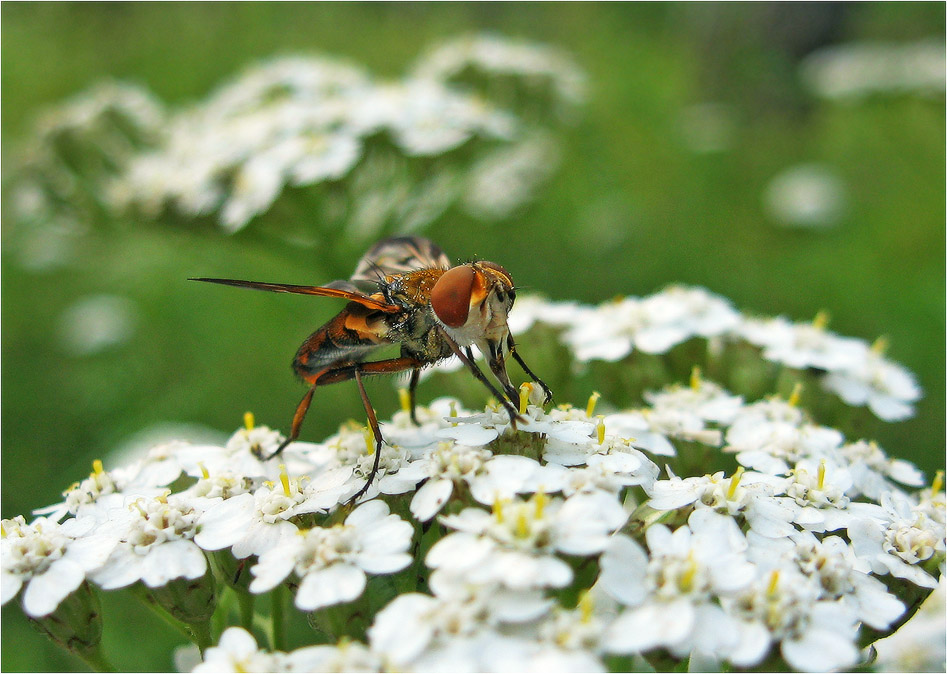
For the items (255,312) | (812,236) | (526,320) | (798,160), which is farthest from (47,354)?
(798,160)

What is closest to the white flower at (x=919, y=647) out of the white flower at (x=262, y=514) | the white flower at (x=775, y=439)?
the white flower at (x=775, y=439)

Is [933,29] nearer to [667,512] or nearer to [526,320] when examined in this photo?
[526,320]

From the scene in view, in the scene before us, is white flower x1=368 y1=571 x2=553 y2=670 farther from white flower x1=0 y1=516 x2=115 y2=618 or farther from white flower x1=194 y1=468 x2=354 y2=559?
white flower x1=0 y1=516 x2=115 y2=618

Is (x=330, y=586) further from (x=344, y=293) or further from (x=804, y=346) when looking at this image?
Answer: (x=804, y=346)

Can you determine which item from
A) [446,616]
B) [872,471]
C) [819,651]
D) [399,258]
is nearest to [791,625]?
[819,651]

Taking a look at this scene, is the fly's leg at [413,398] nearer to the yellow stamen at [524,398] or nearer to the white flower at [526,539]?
the yellow stamen at [524,398]

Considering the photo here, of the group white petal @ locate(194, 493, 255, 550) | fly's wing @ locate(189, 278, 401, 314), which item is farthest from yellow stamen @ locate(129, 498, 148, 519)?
fly's wing @ locate(189, 278, 401, 314)
